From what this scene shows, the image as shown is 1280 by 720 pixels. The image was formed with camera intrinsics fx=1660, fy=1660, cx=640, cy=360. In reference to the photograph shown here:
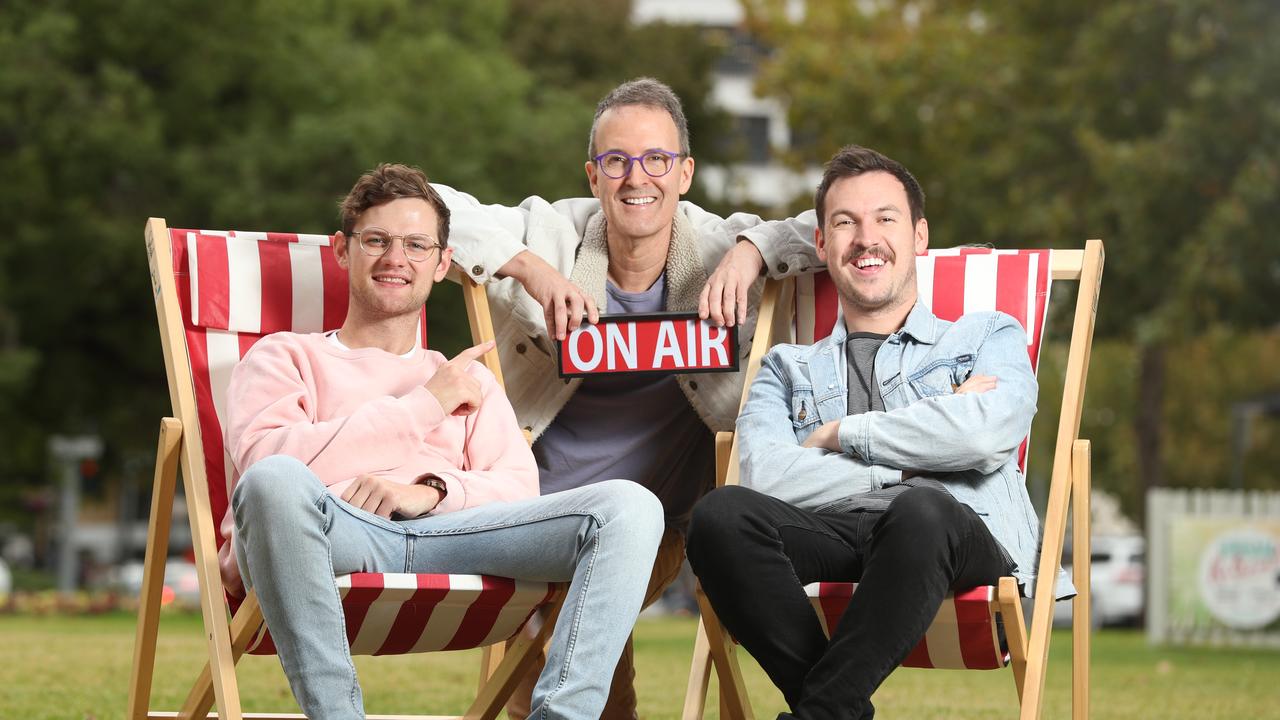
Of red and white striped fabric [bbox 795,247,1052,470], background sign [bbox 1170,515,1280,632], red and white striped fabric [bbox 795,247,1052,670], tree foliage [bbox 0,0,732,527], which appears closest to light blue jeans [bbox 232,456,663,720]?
red and white striped fabric [bbox 795,247,1052,670]

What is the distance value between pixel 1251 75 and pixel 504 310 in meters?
12.9

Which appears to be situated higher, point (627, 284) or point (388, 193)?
point (388, 193)

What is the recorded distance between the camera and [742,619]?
3.50m

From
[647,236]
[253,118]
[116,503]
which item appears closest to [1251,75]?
[253,118]

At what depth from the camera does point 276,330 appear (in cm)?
459

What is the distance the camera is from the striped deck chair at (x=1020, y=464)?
3.58m

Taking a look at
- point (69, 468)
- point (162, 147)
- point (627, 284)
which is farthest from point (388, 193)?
point (69, 468)

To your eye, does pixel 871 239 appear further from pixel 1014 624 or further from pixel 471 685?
pixel 471 685

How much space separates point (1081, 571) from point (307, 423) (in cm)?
191

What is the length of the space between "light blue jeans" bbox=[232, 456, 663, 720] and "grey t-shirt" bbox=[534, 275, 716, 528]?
1161mm

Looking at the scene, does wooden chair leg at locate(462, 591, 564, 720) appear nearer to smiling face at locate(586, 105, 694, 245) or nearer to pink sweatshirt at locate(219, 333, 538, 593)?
pink sweatshirt at locate(219, 333, 538, 593)

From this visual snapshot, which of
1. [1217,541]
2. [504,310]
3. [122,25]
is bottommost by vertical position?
[1217,541]

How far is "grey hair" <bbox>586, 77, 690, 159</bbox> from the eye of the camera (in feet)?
15.0

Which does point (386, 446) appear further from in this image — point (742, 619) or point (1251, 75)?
point (1251, 75)
